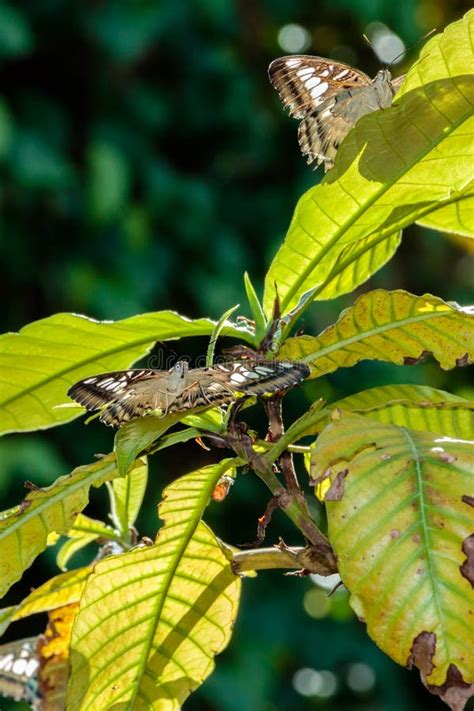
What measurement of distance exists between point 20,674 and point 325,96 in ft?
2.26

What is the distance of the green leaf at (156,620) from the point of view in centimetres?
105

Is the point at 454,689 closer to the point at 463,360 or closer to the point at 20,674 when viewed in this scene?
the point at 463,360

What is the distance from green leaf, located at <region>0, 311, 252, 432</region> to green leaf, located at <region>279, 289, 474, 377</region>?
70mm

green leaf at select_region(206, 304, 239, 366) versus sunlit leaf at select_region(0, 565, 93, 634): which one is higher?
green leaf at select_region(206, 304, 239, 366)

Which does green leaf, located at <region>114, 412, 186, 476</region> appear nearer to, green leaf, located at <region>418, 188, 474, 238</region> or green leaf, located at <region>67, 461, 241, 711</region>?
green leaf, located at <region>67, 461, 241, 711</region>

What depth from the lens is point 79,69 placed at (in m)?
4.87

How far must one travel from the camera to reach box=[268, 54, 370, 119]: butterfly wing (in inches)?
48.9

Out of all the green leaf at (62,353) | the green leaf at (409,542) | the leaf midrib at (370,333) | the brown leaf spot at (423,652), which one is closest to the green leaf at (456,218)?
the leaf midrib at (370,333)

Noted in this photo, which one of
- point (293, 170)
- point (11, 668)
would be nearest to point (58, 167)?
point (293, 170)

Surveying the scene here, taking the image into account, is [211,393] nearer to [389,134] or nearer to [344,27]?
[389,134]

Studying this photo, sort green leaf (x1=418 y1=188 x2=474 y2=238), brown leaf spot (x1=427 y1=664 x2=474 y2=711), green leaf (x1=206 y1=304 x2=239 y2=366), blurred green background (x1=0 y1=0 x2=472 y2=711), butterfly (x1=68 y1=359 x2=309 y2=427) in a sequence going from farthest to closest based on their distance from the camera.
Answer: blurred green background (x1=0 y1=0 x2=472 y2=711)
green leaf (x1=418 y1=188 x2=474 y2=238)
green leaf (x1=206 y1=304 x2=239 y2=366)
butterfly (x1=68 y1=359 x2=309 y2=427)
brown leaf spot (x1=427 y1=664 x2=474 y2=711)

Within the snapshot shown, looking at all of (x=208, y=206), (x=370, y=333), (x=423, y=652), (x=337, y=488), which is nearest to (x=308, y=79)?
(x=370, y=333)

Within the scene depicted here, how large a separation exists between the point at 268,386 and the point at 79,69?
427cm

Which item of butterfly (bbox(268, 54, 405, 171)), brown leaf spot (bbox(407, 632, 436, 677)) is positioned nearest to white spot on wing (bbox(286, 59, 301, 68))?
butterfly (bbox(268, 54, 405, 171))
